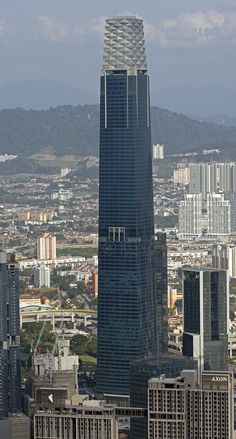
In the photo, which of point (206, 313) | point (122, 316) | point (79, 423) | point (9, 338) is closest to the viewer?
point (79, 423)

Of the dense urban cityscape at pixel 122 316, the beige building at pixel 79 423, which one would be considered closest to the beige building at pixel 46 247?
the dense urban cityscape at pixel 122 316

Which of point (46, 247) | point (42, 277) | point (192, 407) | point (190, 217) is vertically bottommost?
point (192, 407)

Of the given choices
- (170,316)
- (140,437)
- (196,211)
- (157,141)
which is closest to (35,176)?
(157,141)

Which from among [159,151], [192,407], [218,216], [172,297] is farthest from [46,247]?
[192,407]

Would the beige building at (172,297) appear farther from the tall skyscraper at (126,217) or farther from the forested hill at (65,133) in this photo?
the forested hill at (65,133)

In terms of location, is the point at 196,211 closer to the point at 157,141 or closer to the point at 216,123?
the point at 157,141

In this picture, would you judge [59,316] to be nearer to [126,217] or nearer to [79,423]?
[126,217]
